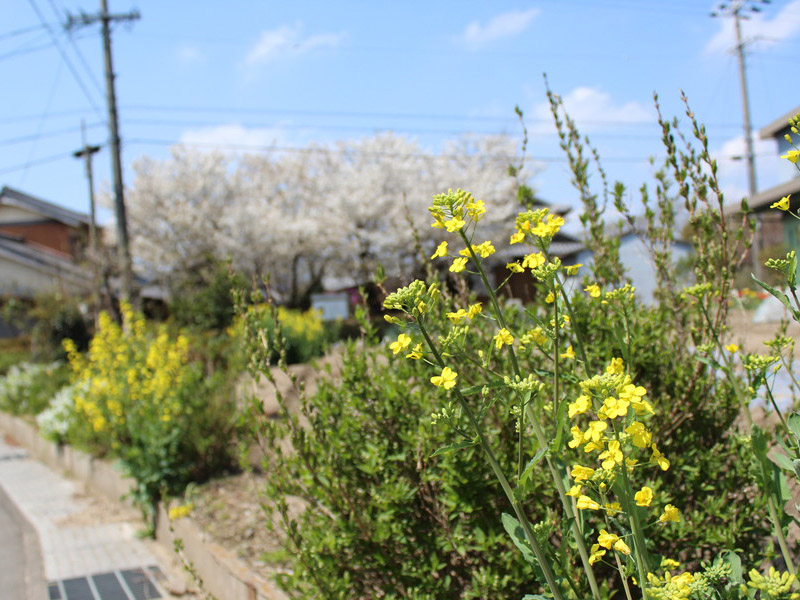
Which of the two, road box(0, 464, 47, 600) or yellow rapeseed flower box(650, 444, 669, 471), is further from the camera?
road box(0, 464, 47, 600)

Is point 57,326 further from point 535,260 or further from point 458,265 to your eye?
point 535,260

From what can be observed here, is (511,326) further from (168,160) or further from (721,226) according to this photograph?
(168,160)

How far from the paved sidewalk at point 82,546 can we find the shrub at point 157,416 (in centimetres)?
46

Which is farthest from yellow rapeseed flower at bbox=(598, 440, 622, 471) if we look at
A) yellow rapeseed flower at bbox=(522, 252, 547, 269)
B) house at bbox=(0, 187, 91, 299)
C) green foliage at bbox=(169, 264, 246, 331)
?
house at bbox=(0, 187, 91, 299)

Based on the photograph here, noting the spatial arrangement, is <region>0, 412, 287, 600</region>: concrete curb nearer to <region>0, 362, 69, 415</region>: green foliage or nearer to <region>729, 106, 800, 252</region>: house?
<region>0, 362, 69, 415</region>: green foliage

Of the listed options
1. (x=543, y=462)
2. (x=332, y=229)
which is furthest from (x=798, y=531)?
(x=332, y=229)

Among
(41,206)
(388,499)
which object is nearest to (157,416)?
(388,499)

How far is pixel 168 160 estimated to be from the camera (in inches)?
1089

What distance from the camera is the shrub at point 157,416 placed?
584cm

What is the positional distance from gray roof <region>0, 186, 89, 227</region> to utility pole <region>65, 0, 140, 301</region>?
18.6 m

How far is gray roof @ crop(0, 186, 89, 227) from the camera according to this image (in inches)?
1264

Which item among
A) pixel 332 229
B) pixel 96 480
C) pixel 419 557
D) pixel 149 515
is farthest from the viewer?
pixel 332 229

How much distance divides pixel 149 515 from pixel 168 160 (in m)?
24.1

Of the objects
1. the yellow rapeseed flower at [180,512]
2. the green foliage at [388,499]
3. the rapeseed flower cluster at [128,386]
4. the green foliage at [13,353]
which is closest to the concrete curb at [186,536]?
the yellow rapeseed flower at [180,512]
